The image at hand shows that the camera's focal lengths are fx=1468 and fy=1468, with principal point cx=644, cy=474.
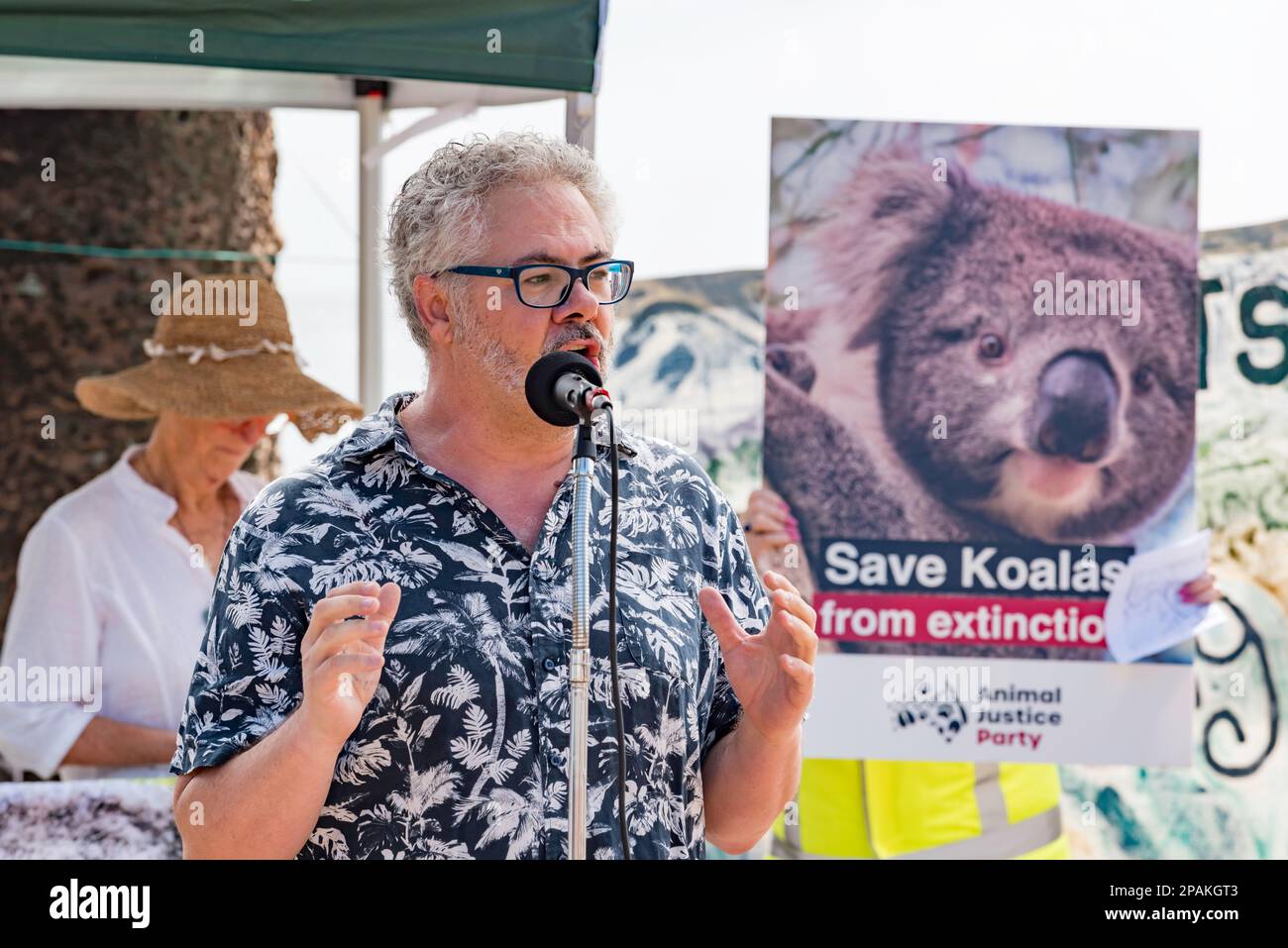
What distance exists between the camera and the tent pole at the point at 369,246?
4.20 metres

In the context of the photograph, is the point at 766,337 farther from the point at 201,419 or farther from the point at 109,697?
the point at 109,697

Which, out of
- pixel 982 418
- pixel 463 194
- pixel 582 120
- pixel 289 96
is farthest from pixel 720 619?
pixel 289 96

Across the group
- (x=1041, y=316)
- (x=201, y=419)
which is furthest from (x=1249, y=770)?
(x=201, y=419)

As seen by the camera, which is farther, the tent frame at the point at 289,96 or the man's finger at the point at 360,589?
the tent frame at the point at 289,96

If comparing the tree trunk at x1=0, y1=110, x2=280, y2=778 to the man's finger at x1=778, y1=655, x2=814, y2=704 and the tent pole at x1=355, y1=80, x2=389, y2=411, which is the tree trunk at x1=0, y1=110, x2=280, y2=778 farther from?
the man's finger at x1=778, y1=655, x2=814, y2=704

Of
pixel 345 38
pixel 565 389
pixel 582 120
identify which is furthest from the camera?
pixel 582 120

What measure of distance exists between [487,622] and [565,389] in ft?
1.27

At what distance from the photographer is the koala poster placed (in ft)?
13.4

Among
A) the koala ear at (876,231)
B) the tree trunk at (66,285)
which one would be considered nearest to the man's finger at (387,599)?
the koala ear at (876,231)

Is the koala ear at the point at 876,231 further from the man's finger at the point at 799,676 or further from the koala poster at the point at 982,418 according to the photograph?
the man's finger at the point at 799,676

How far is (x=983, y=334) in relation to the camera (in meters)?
4.16

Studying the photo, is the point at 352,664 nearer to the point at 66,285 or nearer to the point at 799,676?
the point at 799,676

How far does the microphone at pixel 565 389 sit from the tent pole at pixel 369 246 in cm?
234

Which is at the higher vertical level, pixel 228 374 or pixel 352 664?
pixel 228 374
